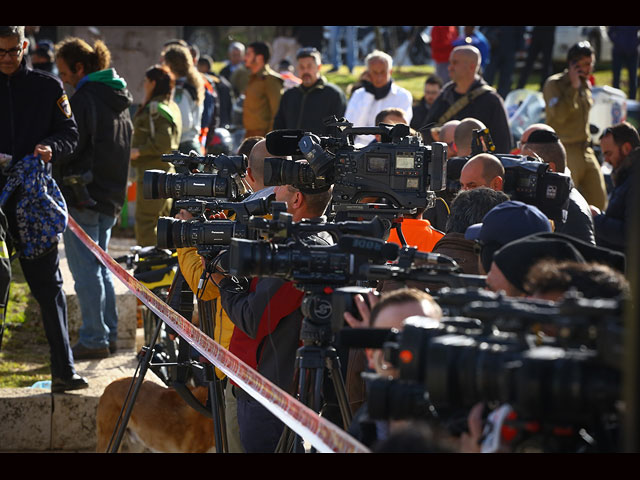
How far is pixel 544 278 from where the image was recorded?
8.26 feet

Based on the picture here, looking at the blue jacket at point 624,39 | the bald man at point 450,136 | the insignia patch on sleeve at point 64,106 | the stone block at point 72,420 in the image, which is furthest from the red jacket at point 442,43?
the stone block at point 72,420

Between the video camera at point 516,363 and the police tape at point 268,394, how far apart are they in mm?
304

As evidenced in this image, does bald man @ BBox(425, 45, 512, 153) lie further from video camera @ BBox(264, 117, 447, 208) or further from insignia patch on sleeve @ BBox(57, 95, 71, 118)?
video camera @ BBox(264, 117, 447, 208)

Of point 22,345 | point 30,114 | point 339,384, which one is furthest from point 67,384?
point 339,384

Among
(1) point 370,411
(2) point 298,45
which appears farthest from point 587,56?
(2) point 298,45

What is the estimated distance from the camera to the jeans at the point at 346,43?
19062mm

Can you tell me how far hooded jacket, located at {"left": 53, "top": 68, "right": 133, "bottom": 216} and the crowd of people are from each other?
0.03ft

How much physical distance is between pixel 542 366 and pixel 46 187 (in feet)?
14.0

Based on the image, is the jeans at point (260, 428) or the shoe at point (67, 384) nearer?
the jeans at point (260, 428)

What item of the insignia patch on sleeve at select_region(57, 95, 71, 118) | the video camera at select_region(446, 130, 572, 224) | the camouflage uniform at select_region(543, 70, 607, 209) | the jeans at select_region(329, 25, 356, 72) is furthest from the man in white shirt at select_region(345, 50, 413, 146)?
the jeans at select_region(329, 25, 356, 72)

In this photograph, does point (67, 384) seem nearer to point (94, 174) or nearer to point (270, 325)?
point (94, 174)

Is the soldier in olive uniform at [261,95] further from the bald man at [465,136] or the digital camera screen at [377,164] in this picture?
the digital camera screen at [377,164]

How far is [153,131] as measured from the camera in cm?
836

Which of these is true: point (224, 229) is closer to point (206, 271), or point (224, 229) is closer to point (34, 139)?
point (206, 271)
